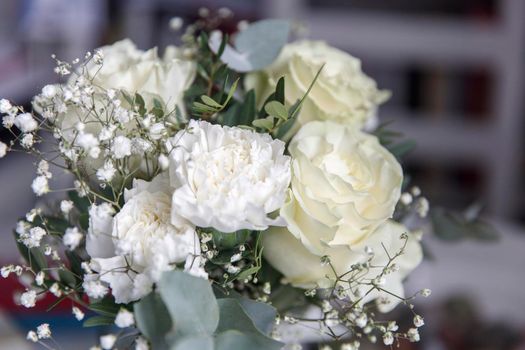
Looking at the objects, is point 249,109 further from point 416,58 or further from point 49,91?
point 416,58

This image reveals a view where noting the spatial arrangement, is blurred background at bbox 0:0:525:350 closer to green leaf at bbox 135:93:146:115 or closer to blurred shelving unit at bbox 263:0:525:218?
blurred shelving unit at bbox 263:0:525:218

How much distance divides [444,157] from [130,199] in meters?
2.31

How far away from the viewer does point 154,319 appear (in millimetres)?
460

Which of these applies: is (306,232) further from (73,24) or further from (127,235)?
(73,24)

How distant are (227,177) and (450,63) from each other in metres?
2.26

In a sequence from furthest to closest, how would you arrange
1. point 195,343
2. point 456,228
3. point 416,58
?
1. point 416,58
2. point 456,228
3. point 195,343

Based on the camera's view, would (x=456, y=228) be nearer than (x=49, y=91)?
No

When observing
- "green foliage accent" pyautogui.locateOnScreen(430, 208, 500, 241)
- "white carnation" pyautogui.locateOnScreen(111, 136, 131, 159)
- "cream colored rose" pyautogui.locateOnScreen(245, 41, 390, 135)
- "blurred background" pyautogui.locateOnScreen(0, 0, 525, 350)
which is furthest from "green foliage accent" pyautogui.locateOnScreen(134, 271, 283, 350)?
"blurred background" pyautogui.locateOnScreen(0, 0, 525, 350)

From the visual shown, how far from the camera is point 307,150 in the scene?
55 centimetres

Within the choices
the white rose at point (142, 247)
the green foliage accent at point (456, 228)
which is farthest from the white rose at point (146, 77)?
the green foliage accent at point (456, 228)

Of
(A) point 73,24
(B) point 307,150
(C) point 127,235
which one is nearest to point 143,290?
(C) point 127,235

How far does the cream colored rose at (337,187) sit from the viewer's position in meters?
0.52

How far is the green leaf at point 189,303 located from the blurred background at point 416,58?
6.10ft

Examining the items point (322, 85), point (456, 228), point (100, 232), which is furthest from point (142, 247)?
point (456, 228)
